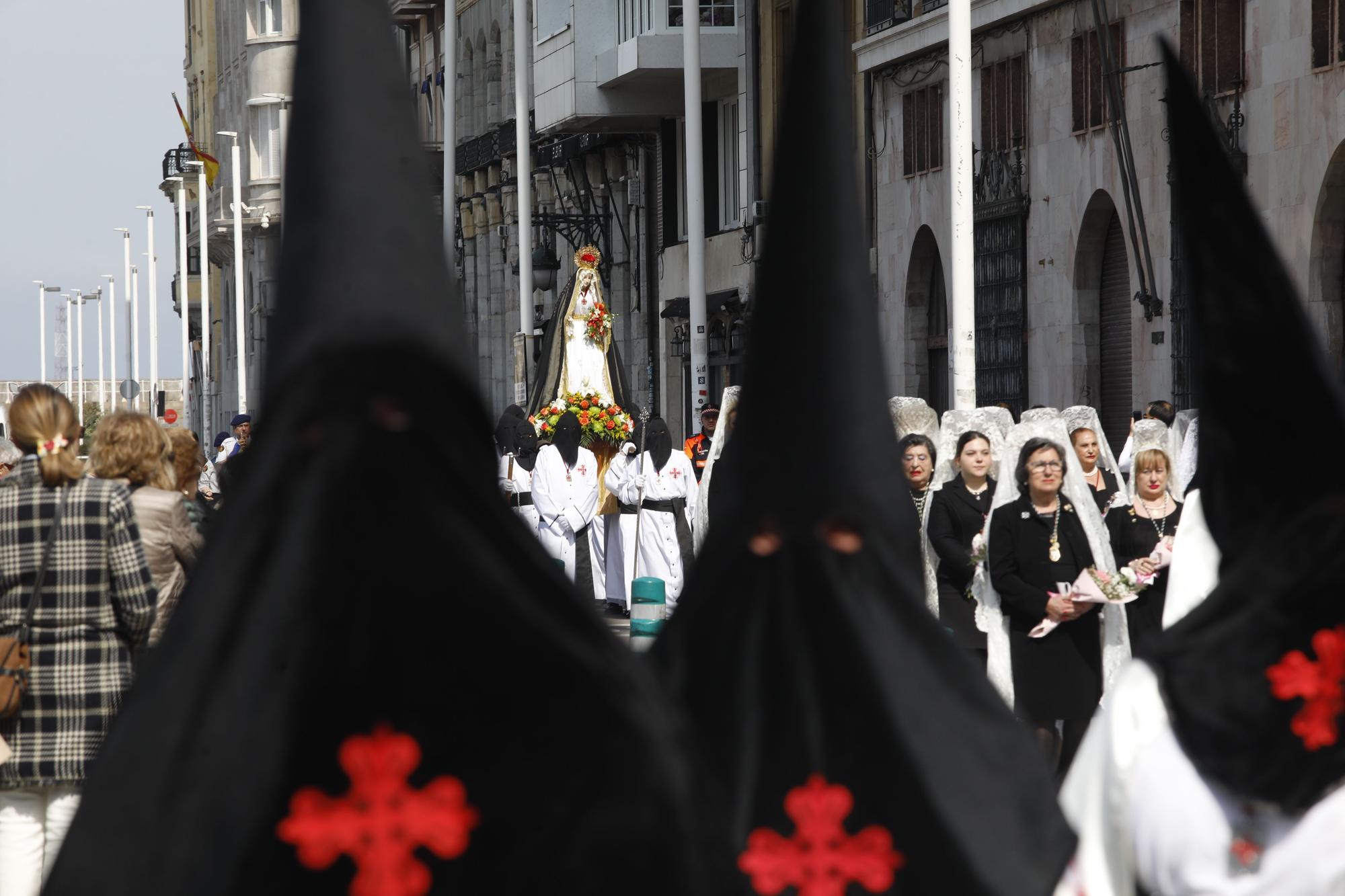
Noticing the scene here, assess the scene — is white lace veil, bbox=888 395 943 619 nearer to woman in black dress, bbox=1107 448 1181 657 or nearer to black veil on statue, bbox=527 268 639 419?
woman in black dress, bbox=1107 448 1181 657

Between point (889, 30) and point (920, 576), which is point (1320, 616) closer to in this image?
point (920, 576)

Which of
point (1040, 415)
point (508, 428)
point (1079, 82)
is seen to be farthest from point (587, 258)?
point (1040, 415)

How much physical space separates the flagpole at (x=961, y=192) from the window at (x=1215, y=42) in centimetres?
513

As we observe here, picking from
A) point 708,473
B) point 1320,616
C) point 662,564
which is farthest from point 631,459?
point 1320,616

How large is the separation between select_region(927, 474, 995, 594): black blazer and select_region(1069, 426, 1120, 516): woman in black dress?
4.60 ft

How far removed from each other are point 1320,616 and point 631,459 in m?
16.0

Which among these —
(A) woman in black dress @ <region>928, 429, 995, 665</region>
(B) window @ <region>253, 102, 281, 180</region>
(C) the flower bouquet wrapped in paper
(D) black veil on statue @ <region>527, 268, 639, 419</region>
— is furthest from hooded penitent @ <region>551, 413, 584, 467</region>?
(B) window @ <region>253, 102, 281, 180</region>

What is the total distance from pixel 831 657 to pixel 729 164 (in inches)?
1345

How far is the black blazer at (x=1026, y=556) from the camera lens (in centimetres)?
947

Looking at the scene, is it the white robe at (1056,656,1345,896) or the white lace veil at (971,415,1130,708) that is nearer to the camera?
the white robe at (1056,656,1345,896)

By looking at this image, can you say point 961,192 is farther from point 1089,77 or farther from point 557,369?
point 1089,77

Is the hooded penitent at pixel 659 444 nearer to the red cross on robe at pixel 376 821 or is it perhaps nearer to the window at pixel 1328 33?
the window at pixel 1328 33

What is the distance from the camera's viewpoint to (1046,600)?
942 cm

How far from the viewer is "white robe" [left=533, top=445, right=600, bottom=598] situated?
749 inches
